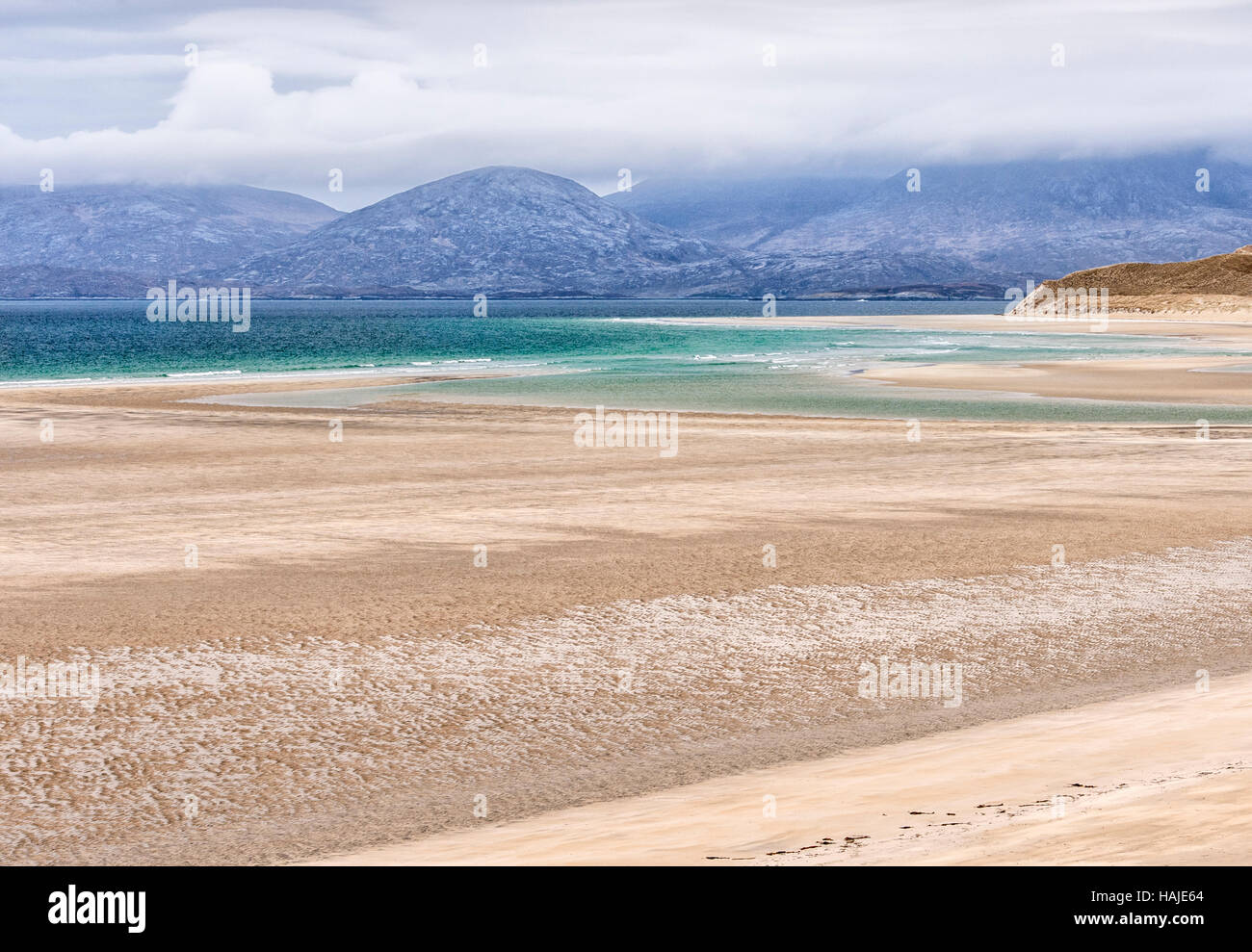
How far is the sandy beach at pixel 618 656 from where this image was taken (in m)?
7.97

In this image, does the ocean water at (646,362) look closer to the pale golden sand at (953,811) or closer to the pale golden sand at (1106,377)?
the pale golden sand at (1106,377)

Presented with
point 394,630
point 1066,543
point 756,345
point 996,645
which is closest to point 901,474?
point 1066,543

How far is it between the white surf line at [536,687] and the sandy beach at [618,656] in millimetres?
39

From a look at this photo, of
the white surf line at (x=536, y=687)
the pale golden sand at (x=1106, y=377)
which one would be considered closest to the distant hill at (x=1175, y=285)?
the pale golden sand at (x=1106, y=377)

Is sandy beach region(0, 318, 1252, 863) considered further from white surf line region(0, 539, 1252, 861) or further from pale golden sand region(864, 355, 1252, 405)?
pale golden sand region(864, 355, 1252, 405)

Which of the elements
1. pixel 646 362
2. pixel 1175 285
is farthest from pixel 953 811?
pixel 1175 285

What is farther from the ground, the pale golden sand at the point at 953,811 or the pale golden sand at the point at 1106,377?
the pale golden sand at the point at 1106,377

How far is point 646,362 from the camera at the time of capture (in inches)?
2702

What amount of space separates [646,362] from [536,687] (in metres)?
57.9

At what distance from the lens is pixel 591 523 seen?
1902 cm

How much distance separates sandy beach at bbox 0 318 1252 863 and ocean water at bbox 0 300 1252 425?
15.7 metres

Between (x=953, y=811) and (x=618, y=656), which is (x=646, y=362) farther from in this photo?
(x=953, y=811)
